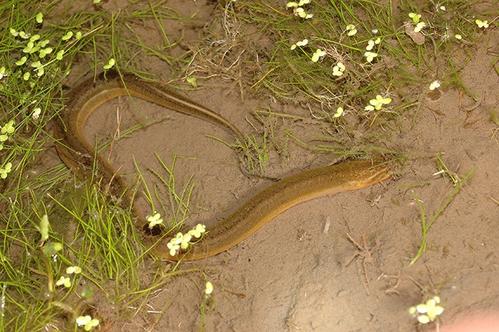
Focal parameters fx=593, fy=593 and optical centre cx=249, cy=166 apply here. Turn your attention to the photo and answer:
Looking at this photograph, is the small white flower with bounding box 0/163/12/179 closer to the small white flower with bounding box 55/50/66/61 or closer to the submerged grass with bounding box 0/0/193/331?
the submerged grass with bounding box 0/0/193/331

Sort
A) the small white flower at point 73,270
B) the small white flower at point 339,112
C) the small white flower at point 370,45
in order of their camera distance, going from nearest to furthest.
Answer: the small white flower at point 73,270 → the small white flower at point 339,112 → the small white flower at point 370,45

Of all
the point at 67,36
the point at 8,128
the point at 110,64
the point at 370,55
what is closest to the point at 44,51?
the point at 67,36

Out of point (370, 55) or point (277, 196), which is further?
point (370, 55)

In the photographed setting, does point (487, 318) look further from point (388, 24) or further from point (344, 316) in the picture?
point (388, 24)

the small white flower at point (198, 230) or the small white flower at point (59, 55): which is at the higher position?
the small white flower at point (59, 55)

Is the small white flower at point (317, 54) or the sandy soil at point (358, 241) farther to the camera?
the small white flower at point (317, 54)

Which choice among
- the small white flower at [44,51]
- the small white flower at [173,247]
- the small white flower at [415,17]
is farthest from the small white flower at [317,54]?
the small white flower at [44,51]

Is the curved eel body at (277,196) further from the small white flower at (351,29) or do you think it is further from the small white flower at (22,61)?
the small white flower at (22,61)

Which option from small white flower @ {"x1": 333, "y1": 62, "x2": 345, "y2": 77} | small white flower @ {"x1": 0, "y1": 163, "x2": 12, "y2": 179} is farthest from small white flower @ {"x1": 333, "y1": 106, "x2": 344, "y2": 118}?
small white flower @ {"x1": 0, "y1": 163, "x2": 12, "y2": 179}

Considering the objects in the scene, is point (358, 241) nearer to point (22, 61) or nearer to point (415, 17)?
point (415, 17)
